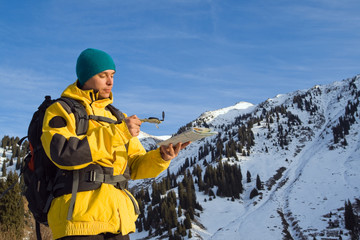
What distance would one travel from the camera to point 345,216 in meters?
48.3

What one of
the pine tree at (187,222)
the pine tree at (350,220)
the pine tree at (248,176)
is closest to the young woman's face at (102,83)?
the pine tree at (350,220)

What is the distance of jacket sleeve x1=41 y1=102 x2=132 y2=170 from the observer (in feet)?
10.0

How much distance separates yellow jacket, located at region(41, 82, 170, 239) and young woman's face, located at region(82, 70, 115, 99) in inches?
12.4

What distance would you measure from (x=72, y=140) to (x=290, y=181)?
277ft

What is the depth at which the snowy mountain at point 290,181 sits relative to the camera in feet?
163

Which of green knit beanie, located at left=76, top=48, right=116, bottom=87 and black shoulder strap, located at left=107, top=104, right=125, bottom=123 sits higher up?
green knit beanie, located at left=76, top=48, right=116, bottom=87

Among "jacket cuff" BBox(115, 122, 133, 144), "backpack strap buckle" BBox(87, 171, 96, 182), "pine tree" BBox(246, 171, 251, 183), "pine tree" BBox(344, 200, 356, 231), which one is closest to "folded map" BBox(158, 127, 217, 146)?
"jacket cuff" BBox(115, 122, 133, 144)

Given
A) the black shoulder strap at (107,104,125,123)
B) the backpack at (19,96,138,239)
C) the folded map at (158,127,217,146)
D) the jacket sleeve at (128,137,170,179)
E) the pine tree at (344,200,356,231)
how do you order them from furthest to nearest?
1. the pine tree at (344,200,356,231)
2. the jacket sleeve at (128,137,170,179)
3. the black shoulder strap at (107,104,125,123)
4. the folded map at (158,127,217,146)
5. the backpack at (19,96,138,239)

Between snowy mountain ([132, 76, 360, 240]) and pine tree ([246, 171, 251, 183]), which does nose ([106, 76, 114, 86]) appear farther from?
pine tree ([246, 171, 251, 183])

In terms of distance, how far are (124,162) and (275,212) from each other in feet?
192

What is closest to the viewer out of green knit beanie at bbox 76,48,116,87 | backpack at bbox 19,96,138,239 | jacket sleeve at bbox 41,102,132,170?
jacket sleeve at bbox 41,102,132,170

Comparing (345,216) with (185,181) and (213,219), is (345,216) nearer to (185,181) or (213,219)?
(213,219)

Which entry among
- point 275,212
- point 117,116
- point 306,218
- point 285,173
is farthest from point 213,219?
point 117,116

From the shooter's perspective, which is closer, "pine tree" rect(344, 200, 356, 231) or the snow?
"pine tree" rect(344, 200, 356, 231)
